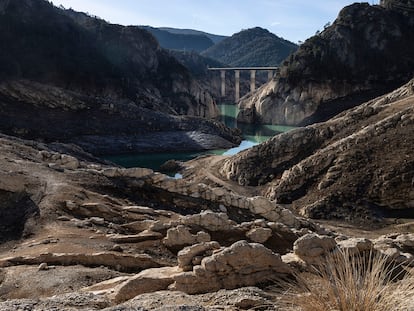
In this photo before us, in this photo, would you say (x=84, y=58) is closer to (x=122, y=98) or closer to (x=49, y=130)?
(x=122, y=98)

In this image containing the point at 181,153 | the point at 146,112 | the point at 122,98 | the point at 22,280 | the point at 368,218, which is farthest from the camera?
the point at 122,98

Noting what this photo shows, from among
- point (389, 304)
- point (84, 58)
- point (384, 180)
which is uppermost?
point (84, 58)

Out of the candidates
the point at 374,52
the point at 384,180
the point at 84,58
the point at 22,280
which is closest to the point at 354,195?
the point at 384,180

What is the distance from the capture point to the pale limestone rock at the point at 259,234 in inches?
568

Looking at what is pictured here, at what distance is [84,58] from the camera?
93.1 meters

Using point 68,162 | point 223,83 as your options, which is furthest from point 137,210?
point 223,83

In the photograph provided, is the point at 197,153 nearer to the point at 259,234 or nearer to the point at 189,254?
the point at 259,234

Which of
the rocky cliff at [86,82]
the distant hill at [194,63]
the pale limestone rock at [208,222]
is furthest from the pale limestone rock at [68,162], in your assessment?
the distant hill at [194,63]

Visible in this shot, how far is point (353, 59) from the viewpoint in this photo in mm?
103625

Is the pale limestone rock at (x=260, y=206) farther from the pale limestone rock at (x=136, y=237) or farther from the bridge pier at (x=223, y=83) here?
the bridge pier at (x=223, y=83)

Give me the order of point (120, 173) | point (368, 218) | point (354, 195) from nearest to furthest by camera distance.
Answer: point (120, 173) → point (368, 218) → point (354, 195)

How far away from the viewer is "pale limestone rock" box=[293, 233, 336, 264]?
933 cm

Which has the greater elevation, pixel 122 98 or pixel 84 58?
pixel 84 58

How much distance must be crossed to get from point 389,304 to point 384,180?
29682 millimetres
